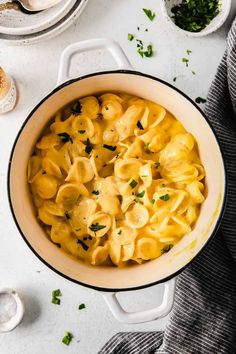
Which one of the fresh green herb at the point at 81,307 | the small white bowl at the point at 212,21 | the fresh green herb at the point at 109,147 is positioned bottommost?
the fresh green herb at the point at 81,307

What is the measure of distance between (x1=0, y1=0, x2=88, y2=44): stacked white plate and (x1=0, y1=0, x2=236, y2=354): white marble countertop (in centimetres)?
5

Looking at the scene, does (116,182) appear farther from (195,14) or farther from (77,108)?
(195,14)

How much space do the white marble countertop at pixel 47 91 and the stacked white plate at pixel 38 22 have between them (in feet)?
0.17

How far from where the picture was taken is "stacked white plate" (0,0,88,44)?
7.70 feet

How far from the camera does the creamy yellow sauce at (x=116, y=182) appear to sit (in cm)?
221

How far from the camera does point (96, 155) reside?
7.32 ft

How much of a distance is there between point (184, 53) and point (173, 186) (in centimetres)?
51

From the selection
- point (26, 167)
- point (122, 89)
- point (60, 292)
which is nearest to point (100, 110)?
point (122, 89)

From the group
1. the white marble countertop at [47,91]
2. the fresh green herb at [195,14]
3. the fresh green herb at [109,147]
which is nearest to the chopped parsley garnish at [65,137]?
the fresh green herb at [109,147]

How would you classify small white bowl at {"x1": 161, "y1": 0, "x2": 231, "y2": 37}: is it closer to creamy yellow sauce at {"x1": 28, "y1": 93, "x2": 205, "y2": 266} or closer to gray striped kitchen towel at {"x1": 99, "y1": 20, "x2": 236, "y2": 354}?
gray striped kitchen towel at {"x1": 99, "y1": 20, "x2": 236, "y2": 354}

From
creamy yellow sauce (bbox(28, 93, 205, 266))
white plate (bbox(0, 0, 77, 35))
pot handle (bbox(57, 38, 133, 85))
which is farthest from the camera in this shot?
white plate (bbox(0, 0, 77, 35))

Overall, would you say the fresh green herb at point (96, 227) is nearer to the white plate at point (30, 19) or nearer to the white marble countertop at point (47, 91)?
the white marble countertop at point (47, 91)

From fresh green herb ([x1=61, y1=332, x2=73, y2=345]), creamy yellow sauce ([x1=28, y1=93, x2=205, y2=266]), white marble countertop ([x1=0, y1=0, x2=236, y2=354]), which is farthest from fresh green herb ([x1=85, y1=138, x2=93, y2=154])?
fresh green herb ([x1=61, y1=332, x2=73, y2=345])

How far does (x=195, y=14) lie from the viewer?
→ 241 cm
